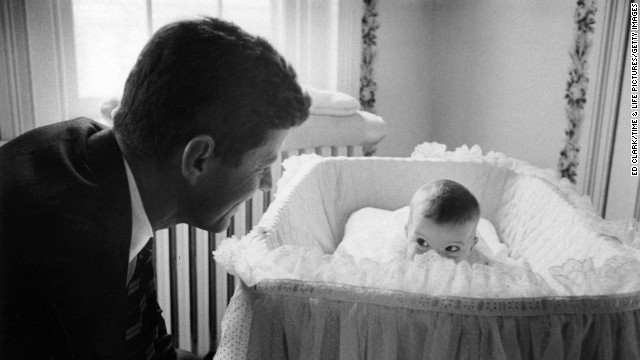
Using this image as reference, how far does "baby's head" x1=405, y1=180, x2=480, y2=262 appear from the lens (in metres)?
1.23

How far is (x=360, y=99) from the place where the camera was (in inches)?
88.4

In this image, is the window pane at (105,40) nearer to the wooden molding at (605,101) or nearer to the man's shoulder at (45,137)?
the man's shoulder at (45,137)

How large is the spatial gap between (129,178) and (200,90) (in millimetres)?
162

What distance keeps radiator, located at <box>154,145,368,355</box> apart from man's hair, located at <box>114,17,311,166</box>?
105 centimetres

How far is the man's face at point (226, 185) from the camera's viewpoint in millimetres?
732

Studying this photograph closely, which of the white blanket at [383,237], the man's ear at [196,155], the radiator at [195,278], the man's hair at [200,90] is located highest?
the man's hair at [200,90]

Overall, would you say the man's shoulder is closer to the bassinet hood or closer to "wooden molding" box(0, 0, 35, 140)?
the bassinet hood

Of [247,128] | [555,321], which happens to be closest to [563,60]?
[555,321]

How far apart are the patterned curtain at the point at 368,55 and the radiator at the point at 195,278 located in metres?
0.37

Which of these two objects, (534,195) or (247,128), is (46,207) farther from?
(534,195)

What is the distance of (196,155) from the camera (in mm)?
678

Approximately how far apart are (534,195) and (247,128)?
1135mm

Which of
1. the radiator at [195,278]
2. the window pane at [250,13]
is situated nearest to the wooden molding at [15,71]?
the radiator at [195,278]

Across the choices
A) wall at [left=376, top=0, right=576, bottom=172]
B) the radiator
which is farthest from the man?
wall at [left=376, top=0, right=576, bottom=172]
